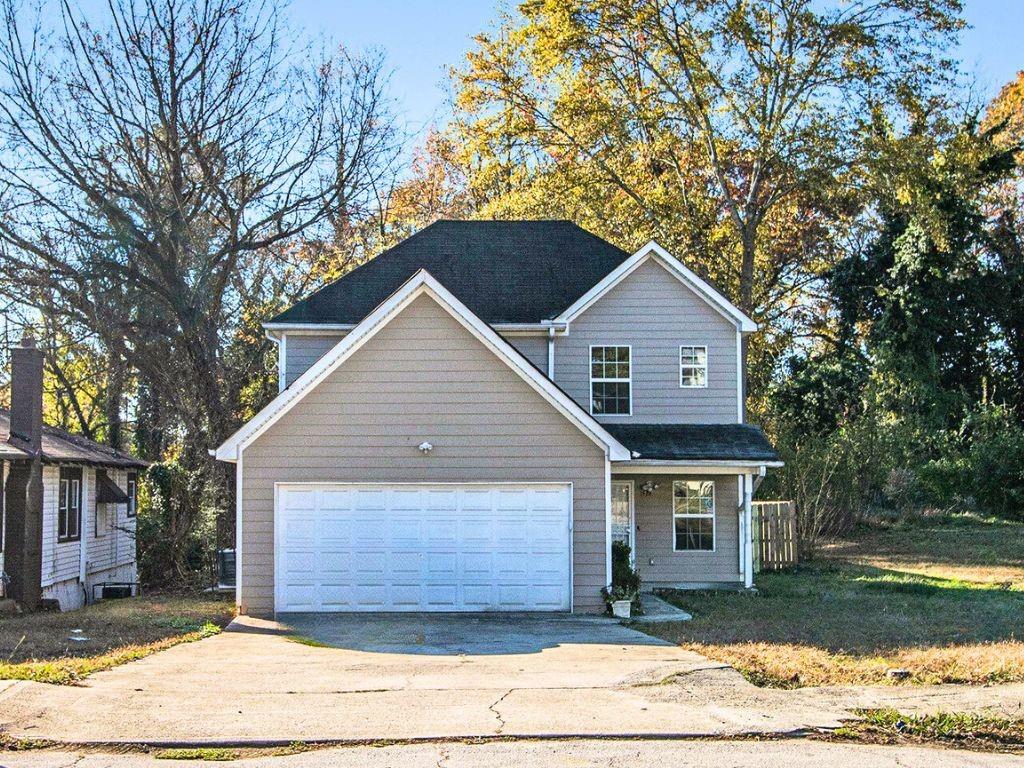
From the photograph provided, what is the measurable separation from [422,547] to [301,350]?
22.2 ft

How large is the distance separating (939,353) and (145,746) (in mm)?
33289

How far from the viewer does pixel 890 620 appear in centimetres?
1698

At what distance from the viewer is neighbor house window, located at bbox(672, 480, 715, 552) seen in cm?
2294

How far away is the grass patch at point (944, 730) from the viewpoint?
9.46 m

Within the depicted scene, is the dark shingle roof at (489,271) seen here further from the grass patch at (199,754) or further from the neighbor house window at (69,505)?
the grass patch at (199,754)

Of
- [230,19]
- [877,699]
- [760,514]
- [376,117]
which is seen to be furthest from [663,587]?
[230,19]

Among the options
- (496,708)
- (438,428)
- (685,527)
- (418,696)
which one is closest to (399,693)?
(418,696)

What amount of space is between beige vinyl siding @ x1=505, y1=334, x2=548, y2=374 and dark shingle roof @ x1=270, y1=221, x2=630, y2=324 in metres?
0.41

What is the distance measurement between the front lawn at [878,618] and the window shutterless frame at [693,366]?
4.32m

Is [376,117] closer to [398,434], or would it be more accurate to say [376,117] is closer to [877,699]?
[398,434]

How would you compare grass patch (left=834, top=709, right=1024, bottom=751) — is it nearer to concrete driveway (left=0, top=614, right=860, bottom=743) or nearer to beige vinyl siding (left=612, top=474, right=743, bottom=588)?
concrete driveway (left=0, top=614, right=860, bottom=743)

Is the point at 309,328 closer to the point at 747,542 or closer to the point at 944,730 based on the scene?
the point at 747,542

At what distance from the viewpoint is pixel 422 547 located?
18359 millimetres

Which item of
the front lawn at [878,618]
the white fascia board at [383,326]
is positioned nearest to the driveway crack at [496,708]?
the front lawn at [878,618]
